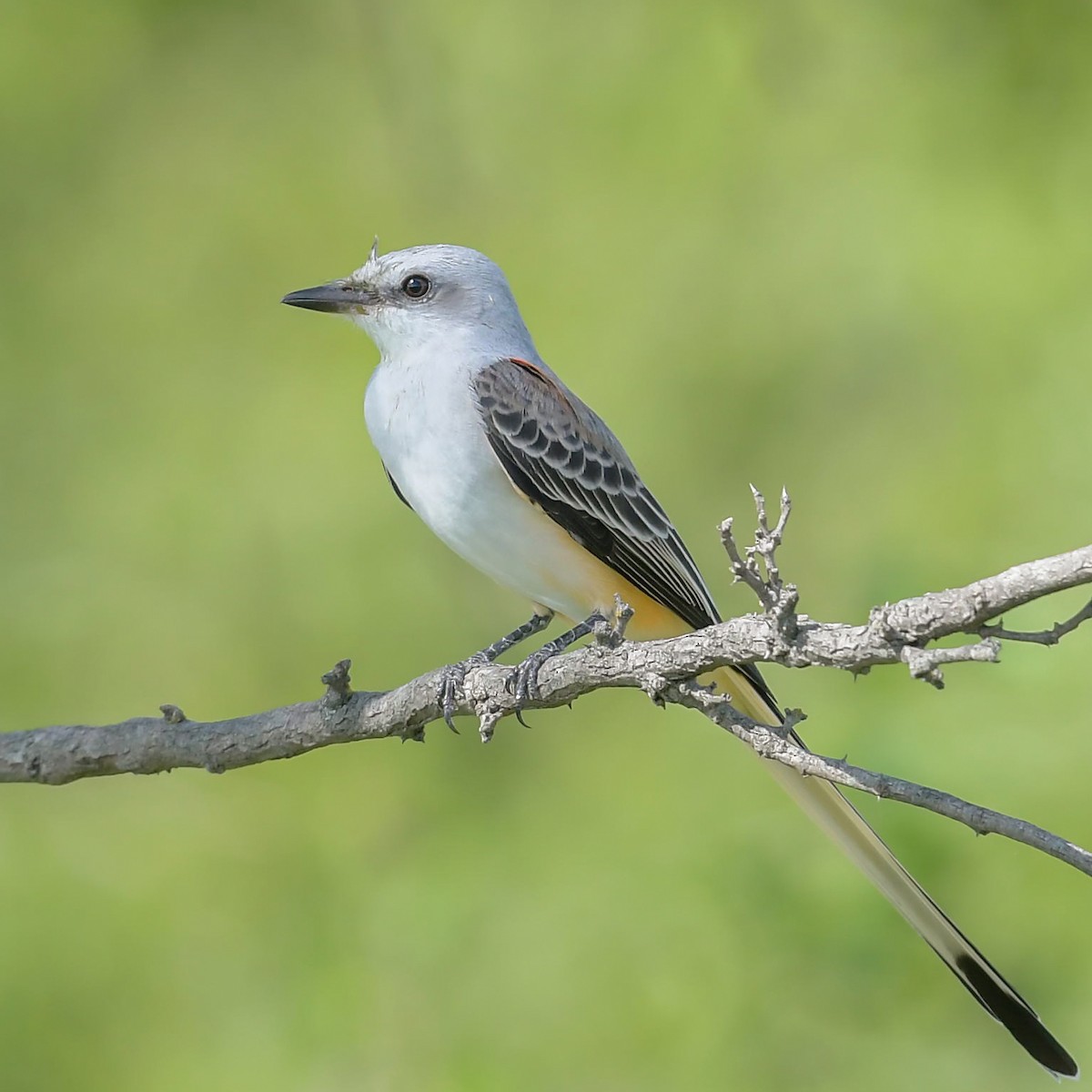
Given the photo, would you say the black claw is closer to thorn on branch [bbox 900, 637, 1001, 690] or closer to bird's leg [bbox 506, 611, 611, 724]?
bird's leg [bbox 506, 611, 611, 724]

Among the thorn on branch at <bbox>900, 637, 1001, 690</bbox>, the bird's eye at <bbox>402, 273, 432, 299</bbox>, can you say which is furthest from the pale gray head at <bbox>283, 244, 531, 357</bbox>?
the thorn on branch at <bbox>900, 637, 1001, 690</bbox>

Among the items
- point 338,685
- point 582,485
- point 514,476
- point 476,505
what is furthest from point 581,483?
point 338,685

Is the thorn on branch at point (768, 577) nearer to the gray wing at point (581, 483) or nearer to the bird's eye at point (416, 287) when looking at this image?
the gray wing at point (581, 483)

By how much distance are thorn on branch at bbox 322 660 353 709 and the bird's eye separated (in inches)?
71.9

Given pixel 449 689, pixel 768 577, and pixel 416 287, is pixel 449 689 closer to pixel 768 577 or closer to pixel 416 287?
pixel 768 577

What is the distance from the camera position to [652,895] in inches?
242

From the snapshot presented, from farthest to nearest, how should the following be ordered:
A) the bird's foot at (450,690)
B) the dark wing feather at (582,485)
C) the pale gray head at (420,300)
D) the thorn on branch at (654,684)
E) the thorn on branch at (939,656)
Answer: the pale gray head at (420,300) < the dark wing feather at (582,485) < the bird's foot at (450,690) < the thorn on branch at (654,684) < the thorn on branch at (939,656)

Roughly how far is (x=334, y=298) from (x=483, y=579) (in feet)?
7.34

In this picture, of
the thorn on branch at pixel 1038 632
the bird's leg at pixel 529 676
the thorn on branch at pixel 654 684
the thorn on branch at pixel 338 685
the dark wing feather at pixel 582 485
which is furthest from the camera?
the dark wing feather at pixel 582 485

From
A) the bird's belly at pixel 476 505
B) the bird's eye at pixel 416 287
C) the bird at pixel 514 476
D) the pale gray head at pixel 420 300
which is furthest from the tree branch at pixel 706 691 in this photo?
the bird's eye at pixel 416 287

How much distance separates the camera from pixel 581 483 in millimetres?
5410

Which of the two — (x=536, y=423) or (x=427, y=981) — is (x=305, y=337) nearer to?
(x=536, y=423)

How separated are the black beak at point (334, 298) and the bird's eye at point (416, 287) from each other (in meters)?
0.13

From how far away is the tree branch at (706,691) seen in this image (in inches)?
110
